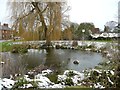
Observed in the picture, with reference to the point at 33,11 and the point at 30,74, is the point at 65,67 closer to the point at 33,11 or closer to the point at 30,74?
the point at 30,74

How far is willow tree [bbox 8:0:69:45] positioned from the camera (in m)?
2.14

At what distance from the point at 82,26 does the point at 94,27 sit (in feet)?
0.37

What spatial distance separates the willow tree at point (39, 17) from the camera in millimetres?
2141

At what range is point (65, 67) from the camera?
2189mm

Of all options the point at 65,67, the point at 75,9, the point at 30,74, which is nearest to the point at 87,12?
the point at 75,9

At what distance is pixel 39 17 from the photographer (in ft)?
7.09

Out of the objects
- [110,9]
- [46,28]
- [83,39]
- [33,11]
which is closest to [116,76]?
[83,39]

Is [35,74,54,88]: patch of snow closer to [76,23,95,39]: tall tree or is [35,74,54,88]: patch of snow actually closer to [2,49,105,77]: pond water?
[2,49,105,77]: pond water

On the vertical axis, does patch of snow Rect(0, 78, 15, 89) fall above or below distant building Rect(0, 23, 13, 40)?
below

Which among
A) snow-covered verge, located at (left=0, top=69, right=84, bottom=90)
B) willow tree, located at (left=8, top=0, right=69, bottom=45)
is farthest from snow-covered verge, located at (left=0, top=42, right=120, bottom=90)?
willow tree, located at (left=8, top=0, right=69, bottom=45)

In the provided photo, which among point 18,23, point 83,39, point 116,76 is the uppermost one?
point 18,23

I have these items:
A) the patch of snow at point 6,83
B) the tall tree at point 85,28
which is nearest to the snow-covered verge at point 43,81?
the patch of snow at point 6,83

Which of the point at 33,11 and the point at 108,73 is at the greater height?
the point at 33,11

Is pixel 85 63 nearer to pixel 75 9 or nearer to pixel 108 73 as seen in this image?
pixel 108 73
